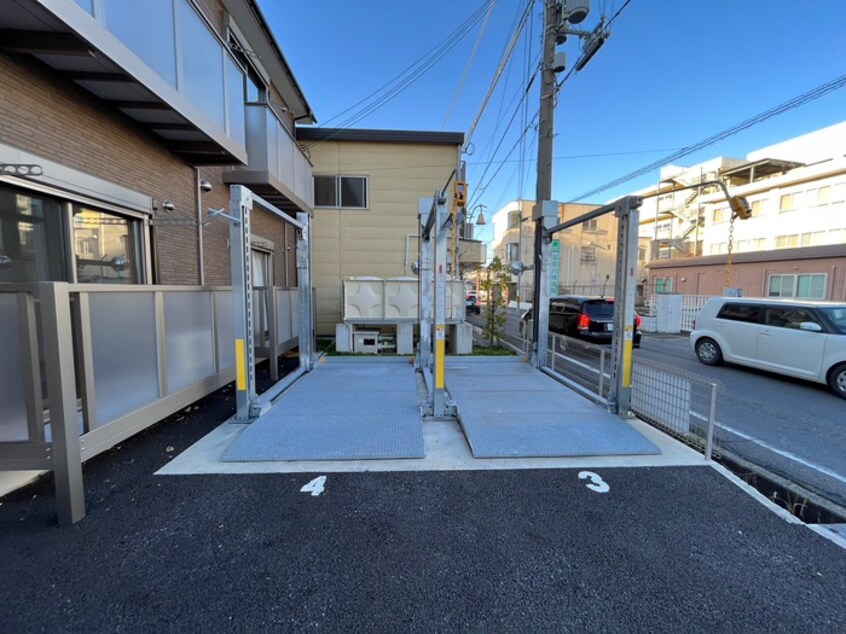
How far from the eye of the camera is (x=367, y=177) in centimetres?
1091

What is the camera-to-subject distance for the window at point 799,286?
14.5 metres

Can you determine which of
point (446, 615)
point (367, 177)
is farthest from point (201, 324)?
point (367, 177)

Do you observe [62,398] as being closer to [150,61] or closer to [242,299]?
[242,299]

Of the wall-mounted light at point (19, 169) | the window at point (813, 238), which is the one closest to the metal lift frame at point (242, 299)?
the wall-mounted light at point (19, 169)

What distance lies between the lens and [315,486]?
277 cm

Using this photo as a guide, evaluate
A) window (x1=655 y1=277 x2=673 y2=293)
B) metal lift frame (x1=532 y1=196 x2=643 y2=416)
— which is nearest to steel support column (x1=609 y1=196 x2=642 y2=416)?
metal lift frame (x1=532 y1=196 x2=643 y2=416)

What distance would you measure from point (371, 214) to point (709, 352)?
30.8 ft

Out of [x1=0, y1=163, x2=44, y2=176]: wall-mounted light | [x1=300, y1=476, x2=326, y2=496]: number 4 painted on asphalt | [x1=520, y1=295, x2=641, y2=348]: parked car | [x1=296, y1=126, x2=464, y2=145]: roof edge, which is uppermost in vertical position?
[x1=296, y1=126, x2=464, y2=145]: roof edge

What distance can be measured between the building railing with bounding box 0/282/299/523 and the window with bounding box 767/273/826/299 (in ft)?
70.3

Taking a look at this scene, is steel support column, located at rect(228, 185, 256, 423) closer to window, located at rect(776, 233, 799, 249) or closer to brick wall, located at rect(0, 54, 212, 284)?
brick wall, located at rect(0, 54, 212, 284)

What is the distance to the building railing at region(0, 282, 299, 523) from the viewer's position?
2293 mm

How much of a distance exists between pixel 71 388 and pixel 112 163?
129 inches

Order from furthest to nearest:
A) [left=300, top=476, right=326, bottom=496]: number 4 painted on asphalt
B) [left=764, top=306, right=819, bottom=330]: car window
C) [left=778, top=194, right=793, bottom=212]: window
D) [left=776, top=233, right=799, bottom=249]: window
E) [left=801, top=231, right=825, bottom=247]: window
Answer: [left=778, top=194, right=793, bottom=212]: window
[left=776, top=233, right=799, bottom=249]: window
[left=801, top=231, right=825, bottom=247]: window
[left=764, top=306, right=819, bottom=330]: car window
[left=300, top=476, right=326, bottom=496]: number 4 painted on asphalt

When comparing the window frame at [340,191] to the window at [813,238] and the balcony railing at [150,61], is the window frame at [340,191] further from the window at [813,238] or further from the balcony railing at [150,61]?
the window at [813,238]
